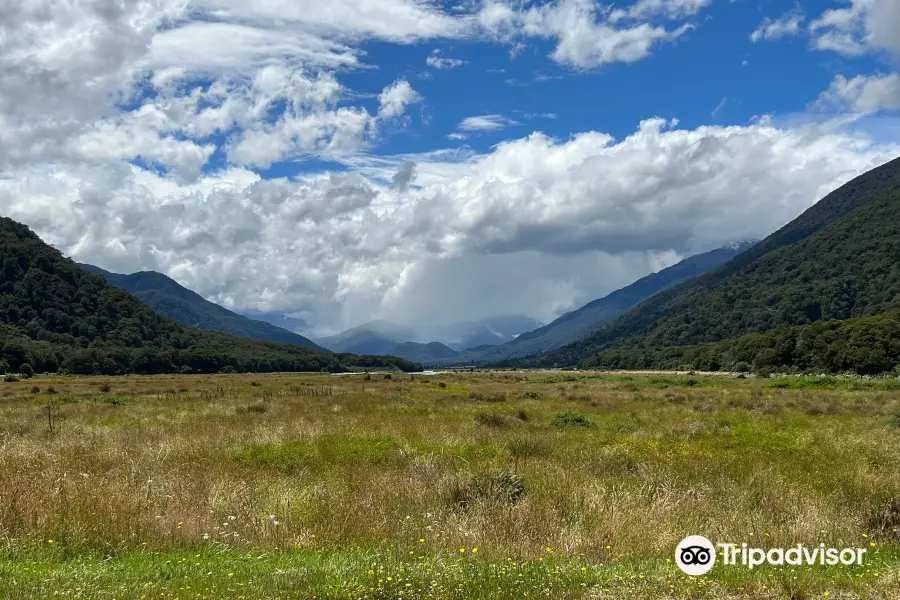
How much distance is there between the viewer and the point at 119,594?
552cm

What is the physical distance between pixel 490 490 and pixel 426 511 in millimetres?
1389

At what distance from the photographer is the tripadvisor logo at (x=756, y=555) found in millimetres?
6988

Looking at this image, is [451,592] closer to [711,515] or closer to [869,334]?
[711,515]

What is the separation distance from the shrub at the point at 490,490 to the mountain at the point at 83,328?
123052 millimetres

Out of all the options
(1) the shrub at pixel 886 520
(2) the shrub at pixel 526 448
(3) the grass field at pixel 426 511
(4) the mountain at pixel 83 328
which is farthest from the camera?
(4) the mountain at pixel 83 328

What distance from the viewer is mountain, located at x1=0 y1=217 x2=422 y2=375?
120875 millimetres

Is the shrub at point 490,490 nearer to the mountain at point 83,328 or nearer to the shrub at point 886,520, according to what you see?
the shrub at point 886,520

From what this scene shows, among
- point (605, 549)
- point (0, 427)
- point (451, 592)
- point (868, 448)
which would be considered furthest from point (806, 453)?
point (0, 427)

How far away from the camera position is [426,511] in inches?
366

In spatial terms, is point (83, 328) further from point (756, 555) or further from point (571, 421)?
point (756, 555)

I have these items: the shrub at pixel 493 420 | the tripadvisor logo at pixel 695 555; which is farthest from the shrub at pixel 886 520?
Answer: the shrub at pixel 493 420

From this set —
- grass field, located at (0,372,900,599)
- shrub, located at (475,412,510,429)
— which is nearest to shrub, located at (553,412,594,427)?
shrub, located at (475,412,510,429)

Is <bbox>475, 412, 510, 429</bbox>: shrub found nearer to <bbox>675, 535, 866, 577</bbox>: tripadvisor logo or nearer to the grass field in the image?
the grass field

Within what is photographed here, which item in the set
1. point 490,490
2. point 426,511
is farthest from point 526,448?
point 426,511
